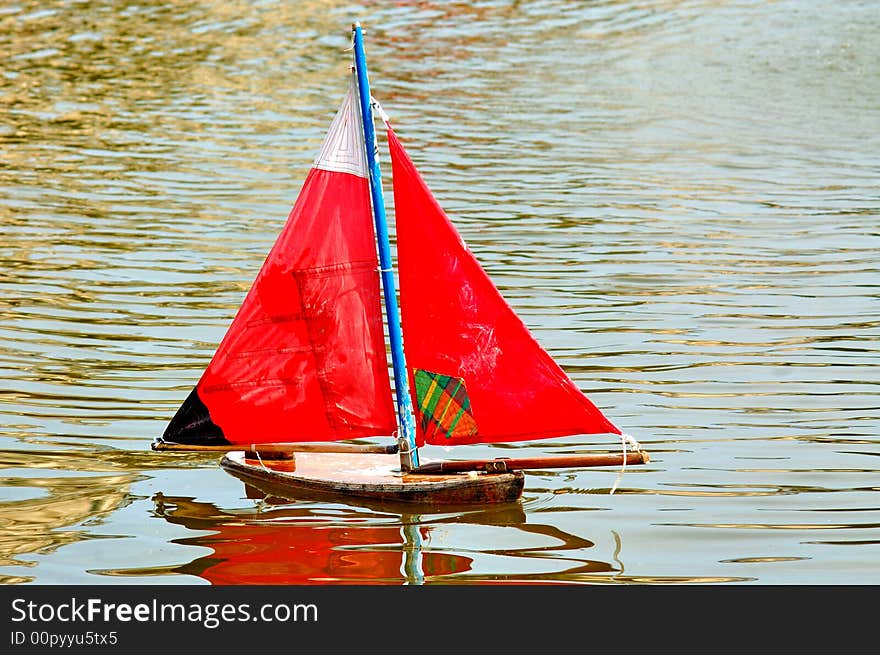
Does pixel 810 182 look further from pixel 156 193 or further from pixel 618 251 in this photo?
pixel 156 193

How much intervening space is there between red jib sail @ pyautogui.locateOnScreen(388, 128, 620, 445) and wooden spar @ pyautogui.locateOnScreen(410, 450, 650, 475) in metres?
0.22

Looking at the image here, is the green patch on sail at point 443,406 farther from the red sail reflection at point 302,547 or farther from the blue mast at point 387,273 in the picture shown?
the red sail reflection at point 302,547

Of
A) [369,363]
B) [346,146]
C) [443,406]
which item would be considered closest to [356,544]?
[443,406]

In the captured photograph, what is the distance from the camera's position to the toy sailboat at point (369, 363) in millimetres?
13102

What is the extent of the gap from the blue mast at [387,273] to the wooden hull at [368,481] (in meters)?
0.30

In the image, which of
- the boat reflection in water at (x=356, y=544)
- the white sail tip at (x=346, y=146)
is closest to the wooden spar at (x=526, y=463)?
the boat reflection in water at (x=356, y=544)

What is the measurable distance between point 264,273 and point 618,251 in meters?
10.2

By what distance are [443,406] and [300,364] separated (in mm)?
1396

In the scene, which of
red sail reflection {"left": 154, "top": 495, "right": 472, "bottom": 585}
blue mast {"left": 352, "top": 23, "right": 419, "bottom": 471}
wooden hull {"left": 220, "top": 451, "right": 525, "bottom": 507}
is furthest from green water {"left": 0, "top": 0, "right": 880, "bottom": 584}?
blue mast {"left": 352, "top": 23, "right": 419, "bottom": 471}

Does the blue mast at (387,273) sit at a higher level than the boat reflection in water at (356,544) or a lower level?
higher

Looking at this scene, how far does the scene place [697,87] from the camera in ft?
119

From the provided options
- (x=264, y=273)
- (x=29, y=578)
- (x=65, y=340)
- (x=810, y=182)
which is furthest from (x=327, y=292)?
(x=810, y=182)

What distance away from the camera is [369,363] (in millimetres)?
13719

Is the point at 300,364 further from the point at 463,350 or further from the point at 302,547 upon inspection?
the point at 302,547
